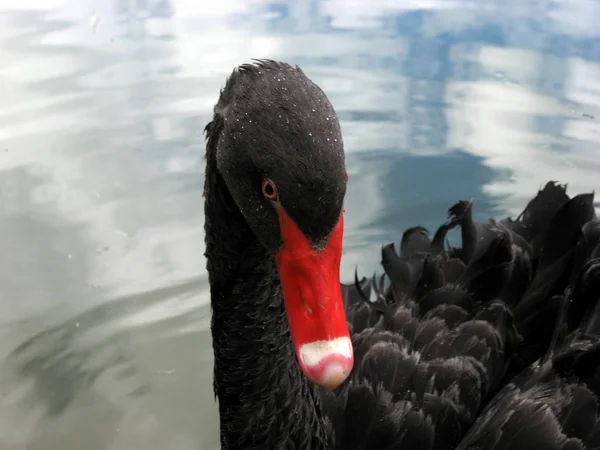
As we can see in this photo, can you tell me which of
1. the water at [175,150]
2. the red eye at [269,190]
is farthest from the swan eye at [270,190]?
the water at [175,150]

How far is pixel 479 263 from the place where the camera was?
1.87 metres

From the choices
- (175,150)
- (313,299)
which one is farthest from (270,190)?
(175,150)

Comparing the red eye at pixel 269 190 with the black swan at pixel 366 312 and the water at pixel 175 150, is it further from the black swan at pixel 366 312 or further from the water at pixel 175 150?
the water at pixel 175 150

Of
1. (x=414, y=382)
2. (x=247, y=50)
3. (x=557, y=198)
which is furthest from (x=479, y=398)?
(x=247, y=50)

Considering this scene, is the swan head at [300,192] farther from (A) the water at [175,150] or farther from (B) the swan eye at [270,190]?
(A) the water at [175,150]

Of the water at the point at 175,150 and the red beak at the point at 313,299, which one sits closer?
the red beak at the point at 313,299

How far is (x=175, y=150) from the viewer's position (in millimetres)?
3764

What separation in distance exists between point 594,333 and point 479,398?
0.31 m

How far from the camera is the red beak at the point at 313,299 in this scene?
955 mm

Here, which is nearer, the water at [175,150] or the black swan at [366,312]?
the black swan at [366,312]

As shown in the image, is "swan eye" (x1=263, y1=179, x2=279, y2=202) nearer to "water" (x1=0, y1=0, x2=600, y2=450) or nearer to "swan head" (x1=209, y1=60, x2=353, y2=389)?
"swan head" (x1=209, y1=60, x2=353, y2=389)

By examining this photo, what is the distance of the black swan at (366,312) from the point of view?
99 cm

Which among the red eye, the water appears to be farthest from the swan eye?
the water

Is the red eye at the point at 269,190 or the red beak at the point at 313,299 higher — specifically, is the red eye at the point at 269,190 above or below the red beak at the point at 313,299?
above
